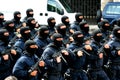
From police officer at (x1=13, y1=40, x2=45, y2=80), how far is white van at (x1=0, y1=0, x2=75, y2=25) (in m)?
11.1

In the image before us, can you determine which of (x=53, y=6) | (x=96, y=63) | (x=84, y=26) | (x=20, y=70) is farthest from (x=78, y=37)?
(x=53, y=6)

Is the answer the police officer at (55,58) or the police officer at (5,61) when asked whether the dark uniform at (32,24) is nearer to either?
the police officer at (5,61)

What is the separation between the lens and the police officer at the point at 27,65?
1117cm

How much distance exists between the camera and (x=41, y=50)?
1338 cm

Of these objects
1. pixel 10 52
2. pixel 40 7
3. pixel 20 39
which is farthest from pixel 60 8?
pixel 10 52

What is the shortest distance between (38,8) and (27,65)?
11610 millimetres

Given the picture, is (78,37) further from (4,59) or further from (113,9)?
(113,9)

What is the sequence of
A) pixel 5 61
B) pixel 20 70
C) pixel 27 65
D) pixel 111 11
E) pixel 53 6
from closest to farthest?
pixel 20 70, pixel 27 65, pixel 5 61, pixel 53 6, pixel 111 11

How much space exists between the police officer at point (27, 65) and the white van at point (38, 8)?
436 inches

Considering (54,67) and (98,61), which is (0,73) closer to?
(54,67)

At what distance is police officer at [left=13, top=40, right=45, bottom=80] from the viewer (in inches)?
440

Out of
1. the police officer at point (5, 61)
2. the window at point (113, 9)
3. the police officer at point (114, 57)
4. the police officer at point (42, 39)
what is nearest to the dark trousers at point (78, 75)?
the police officer at point (114, 57)

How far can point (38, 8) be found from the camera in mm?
22766

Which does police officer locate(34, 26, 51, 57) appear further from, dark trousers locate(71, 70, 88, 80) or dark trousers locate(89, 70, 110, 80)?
dark trousers locate(89, 70, 110, 80)
